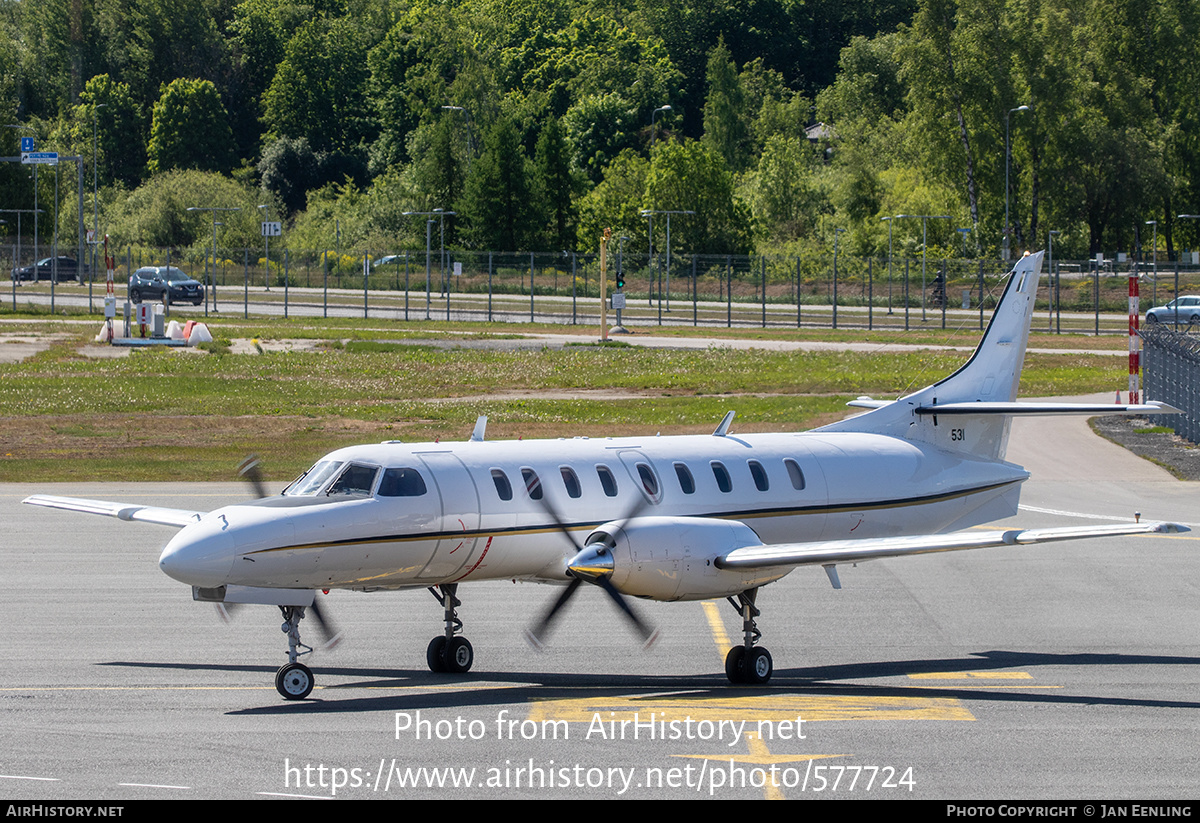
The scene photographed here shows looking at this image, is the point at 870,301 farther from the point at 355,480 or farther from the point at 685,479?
the point at 355,480

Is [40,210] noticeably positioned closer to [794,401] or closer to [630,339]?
[630,339]

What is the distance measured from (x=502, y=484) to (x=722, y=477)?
10.6ft

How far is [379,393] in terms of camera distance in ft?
167

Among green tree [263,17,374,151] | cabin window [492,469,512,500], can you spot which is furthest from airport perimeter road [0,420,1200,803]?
green tree [263,17,374,151]

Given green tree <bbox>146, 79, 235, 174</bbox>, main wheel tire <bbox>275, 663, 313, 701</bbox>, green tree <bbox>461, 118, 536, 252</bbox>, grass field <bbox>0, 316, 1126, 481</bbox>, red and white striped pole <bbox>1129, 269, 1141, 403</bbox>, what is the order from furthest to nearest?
1. green tree <bbox>146, 79, 235, 174</bbox>
2. green tree <bbox>461, 118, 536, 252</bbox>
3. grass field <bbox>0, 316, 1126, 481</bbox>
4. red and white striped pole <bbox>1129, 269, 1141, 403</bbox>
5. main wheel tire <bbox>275, 663, 313, 701</bbox>

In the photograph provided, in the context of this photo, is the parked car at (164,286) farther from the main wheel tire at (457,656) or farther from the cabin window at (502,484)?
the main wheel tire at (457,656)

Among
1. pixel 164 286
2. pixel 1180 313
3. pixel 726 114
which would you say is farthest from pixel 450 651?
pixel 726 114

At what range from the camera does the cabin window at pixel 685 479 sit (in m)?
18.5

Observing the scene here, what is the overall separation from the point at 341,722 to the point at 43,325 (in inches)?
2635

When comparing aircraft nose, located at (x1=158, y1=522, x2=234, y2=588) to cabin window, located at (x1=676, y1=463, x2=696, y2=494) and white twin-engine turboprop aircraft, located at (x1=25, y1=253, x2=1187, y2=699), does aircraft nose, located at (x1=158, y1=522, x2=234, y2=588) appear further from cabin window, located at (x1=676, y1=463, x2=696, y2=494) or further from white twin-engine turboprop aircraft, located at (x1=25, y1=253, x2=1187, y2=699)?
cabin window, located at (x1=676, y1=463, x2=696, y2=494)

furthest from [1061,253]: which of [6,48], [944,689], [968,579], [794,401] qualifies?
[6,48]

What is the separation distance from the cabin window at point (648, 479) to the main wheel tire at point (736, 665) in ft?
8.45

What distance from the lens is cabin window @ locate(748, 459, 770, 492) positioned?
19.2m

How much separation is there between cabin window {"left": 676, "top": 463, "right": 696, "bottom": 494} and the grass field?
18.2 meters
